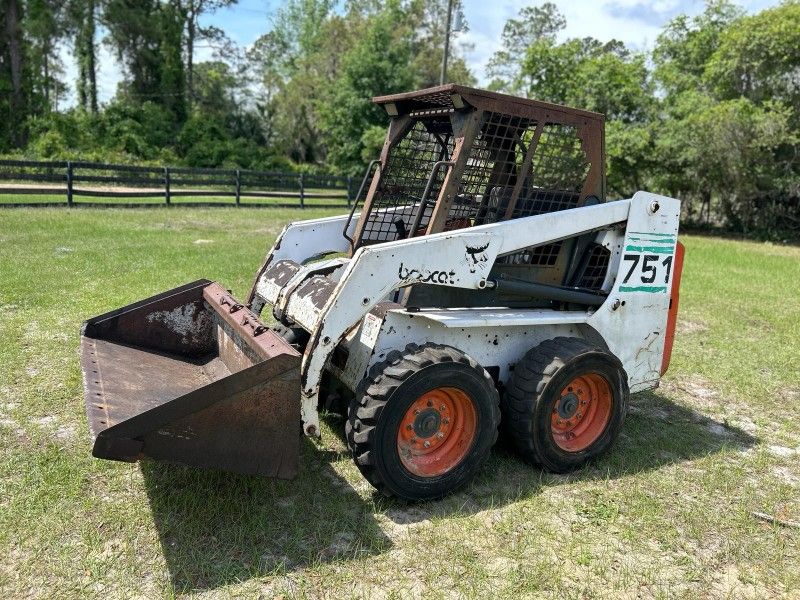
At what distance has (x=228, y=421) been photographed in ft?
9.60

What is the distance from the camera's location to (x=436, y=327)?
12.1 feet

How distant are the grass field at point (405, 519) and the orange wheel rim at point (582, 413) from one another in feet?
0.73

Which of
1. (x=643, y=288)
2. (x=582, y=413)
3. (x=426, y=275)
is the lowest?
(x=582, y=413)

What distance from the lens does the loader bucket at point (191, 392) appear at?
9.06 ft

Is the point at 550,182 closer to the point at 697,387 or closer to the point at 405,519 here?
the point at 405,519

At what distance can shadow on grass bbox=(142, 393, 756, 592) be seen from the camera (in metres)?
2.90

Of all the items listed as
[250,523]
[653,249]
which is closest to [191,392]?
[250,523]

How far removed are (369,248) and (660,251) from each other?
2160mm

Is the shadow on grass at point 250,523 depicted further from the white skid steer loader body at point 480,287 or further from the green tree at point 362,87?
the green tree at point 362,87

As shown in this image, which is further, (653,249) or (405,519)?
(653,249)

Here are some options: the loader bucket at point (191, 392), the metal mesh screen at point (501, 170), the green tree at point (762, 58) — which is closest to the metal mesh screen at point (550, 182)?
the metal mesh screen at point (501, 170)

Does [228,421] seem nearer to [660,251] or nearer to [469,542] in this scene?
[469,542]

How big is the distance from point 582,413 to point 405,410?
1.38 meters

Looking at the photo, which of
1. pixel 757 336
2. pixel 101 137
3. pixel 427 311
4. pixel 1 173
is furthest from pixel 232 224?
pixel 101 137
